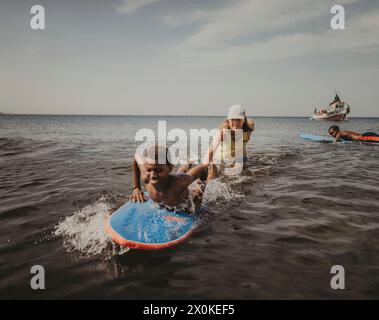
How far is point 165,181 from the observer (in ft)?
14.8

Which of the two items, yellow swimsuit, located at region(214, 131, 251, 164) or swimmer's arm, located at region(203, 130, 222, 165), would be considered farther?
yellow swimsuit, located at region(214, 131, 251, 164)

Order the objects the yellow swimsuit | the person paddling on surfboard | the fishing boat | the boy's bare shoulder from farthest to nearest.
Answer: the fishing boat < the person paddling on surfboard < the yellow swimsuit < the boy's bare shoulder

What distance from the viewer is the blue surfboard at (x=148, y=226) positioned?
4.00m

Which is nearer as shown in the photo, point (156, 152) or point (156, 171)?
point (156, 152)

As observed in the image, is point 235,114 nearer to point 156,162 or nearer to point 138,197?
point 138,197

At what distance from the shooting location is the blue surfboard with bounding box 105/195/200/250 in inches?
157

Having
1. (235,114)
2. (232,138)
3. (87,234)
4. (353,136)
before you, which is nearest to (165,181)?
(87,234)

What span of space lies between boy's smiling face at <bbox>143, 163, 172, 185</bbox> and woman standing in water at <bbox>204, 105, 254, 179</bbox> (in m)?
3.53

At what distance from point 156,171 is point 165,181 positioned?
0.36 meters

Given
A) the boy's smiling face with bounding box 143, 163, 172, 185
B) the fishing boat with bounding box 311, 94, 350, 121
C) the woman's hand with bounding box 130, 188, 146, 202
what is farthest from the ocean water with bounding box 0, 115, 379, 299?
the fishing boat with bounding box 311, 94, 350, 121

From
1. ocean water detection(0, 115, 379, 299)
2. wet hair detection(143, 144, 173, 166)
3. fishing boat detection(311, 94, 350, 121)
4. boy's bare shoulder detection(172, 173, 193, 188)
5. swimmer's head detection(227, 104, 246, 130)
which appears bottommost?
ocean water detection(0, 115, 379, 299)

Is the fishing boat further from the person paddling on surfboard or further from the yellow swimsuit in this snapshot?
the yellow swimsuit

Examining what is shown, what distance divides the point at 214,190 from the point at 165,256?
145 inches
